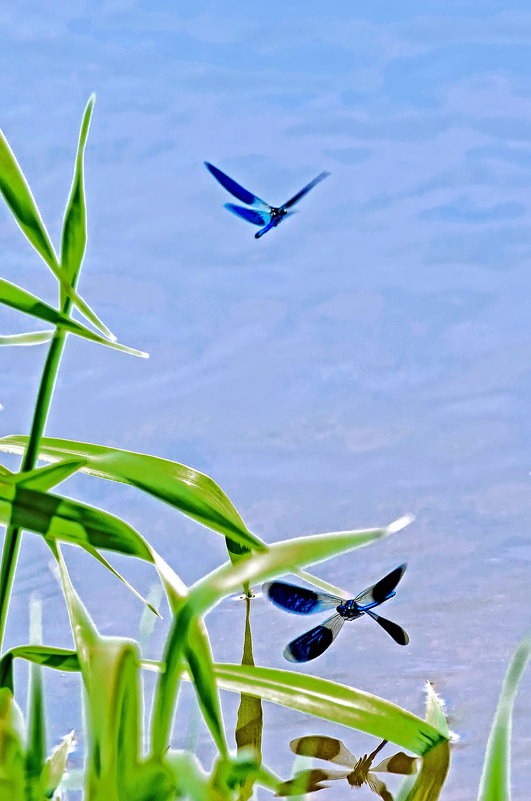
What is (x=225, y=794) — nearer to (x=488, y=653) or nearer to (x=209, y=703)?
(x=209, y=703)

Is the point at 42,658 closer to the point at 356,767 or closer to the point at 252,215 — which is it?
the point at 356,767

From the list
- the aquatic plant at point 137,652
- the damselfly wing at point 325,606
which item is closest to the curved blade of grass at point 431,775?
the aquatic plant at point 137,652

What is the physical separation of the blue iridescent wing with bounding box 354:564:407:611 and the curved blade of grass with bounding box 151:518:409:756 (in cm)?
39

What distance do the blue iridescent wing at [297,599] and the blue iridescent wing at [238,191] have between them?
406 mm

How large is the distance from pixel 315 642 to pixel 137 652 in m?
0.44

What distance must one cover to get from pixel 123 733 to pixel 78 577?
3.98 ft

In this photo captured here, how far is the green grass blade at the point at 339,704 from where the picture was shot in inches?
10.7

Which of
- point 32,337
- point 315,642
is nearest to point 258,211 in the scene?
point 315,642

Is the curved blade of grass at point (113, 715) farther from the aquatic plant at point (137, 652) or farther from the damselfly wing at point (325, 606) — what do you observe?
the damselfly wing at point (325, 606)

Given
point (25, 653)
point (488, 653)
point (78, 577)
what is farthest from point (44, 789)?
point (78, 577)

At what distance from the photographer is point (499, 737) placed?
257 millimetres

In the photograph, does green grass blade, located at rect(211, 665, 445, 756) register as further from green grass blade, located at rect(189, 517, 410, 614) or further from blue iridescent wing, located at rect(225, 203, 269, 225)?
blue iridescent wing, located at rect(225, 203, 269, 225)

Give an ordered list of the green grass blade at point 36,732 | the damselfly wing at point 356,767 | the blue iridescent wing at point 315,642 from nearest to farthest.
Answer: the green grass blade at point 36,732
the blue iridescent wing at point 315,642
the damselfly wing at point 356,767

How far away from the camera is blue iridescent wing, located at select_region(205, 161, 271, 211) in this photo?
89 centimetres
